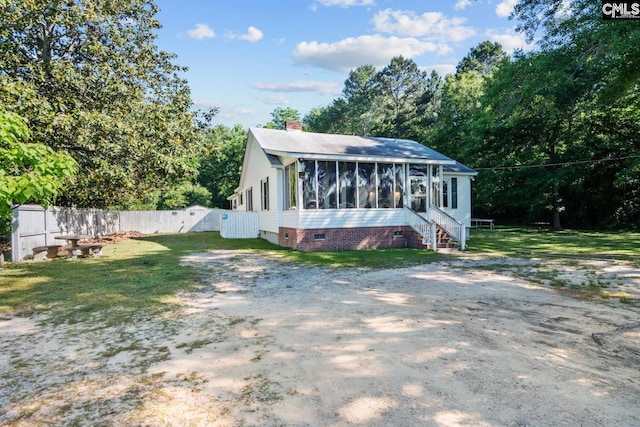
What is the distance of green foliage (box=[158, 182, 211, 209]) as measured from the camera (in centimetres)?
3712

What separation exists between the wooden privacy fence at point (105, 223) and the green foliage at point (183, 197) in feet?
29.4

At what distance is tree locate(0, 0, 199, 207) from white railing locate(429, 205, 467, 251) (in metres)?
10.1

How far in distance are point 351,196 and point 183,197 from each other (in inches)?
1112

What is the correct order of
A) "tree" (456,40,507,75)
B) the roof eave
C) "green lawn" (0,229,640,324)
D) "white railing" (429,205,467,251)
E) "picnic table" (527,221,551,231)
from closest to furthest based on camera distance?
"green lawn" (0,229,640,324) → the roof eave → "white railing" (429,205,467,251) → "picnic table" (527,221,551,231) → "tree" (456,40,507,75)

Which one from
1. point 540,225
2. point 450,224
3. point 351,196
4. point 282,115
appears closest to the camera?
point 351,196

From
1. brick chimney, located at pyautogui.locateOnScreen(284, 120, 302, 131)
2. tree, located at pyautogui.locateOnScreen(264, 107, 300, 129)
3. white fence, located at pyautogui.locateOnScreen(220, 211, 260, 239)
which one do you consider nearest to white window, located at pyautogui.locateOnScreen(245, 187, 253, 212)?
white fence, located at pyautogui.locateOnScreen(220, 211, 260, 239)

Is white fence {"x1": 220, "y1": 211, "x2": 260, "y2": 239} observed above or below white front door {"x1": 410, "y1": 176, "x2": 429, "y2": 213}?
below

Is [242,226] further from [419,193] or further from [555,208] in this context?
[555,208]

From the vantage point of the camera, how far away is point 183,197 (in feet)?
125

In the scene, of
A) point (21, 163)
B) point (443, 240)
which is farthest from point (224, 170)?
point (21, 163)

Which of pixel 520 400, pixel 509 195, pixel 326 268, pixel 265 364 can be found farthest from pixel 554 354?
pixel 509 195

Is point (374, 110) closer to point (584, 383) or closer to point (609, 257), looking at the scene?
point (609, 257)

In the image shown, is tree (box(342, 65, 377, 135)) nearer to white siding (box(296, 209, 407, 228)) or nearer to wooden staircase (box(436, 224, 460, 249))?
white siding (box(296, 209, 407, 228))

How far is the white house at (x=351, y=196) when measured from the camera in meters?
13.7
